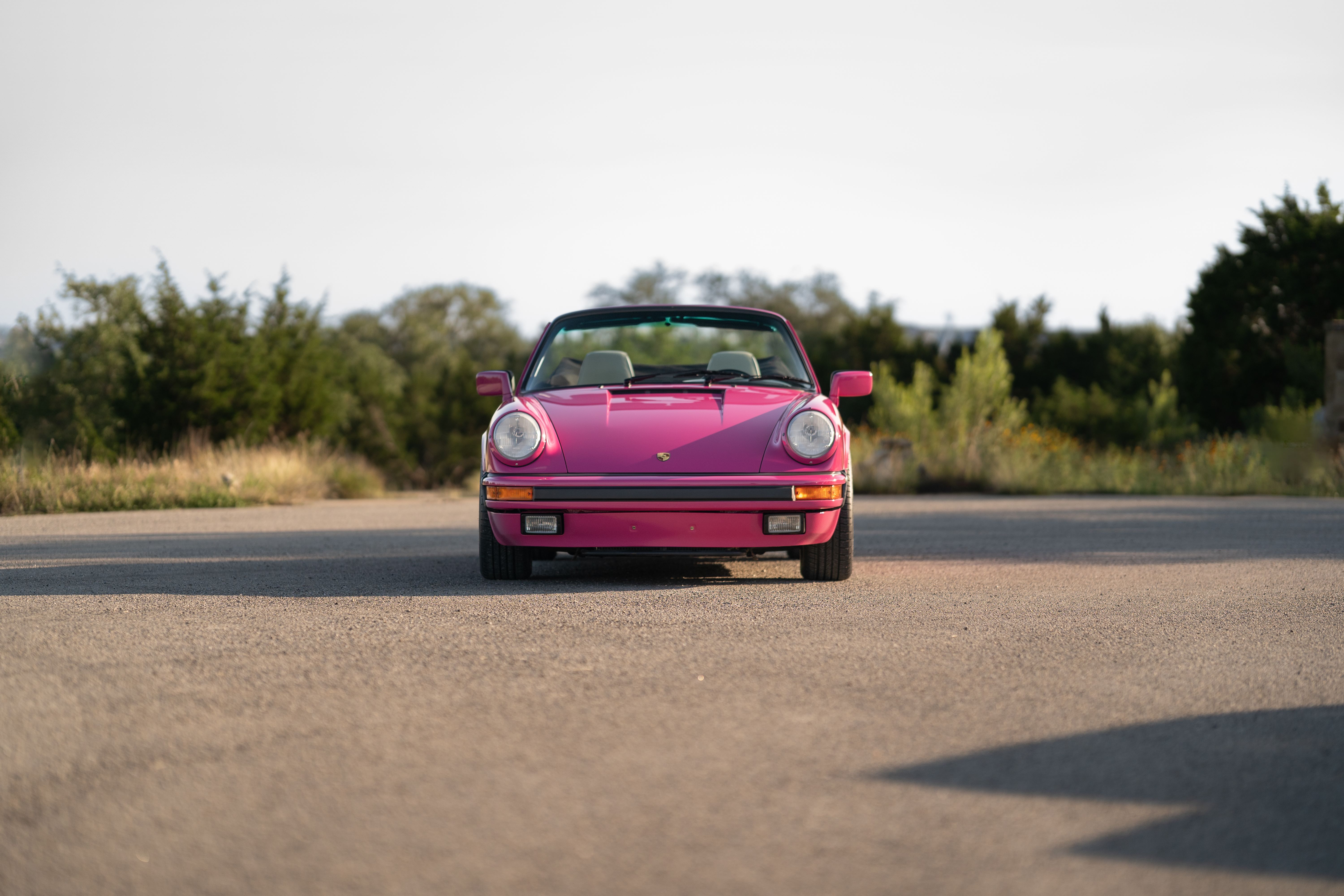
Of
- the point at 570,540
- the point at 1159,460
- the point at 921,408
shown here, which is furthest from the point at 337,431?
the point at 570,540

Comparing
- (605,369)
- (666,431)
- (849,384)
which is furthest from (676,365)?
(666,431)

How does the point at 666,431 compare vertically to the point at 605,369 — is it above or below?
below

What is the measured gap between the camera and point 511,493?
5988 mm

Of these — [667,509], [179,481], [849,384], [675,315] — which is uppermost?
[675,315]

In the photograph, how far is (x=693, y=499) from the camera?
5875mm

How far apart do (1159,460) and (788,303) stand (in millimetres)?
45165

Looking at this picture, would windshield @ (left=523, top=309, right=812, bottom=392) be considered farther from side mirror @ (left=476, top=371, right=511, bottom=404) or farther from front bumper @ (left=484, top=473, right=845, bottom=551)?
front bumper @ (left=484, top=473, right=845, bottom=551)

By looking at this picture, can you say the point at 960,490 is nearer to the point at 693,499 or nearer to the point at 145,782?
the point at 693,499

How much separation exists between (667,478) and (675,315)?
1.91 meters

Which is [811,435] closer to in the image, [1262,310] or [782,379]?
[782,379]

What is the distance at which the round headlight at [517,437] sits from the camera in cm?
608

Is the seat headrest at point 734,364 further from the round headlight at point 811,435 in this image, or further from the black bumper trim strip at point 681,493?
the black bumper trim strip at point 681,493

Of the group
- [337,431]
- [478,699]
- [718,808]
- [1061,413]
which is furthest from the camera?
[337,431]

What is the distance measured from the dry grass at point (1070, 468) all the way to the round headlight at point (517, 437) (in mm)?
11799
